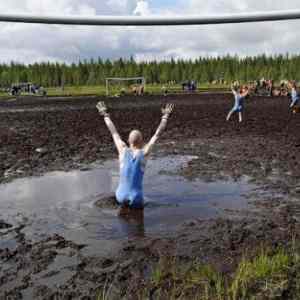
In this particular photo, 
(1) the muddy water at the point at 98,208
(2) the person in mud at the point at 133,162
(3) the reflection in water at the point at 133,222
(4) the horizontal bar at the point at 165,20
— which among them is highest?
(4) the horizontal bar at the point at 165,20

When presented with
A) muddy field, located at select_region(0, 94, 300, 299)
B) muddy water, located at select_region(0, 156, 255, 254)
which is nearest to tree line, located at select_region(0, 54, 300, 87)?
muddy field, located at select_region(0, 94, 300, 299)

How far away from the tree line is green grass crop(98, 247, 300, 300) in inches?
4358

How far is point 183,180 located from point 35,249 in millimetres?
5797

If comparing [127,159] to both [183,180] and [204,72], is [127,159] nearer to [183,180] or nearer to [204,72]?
[183,180]

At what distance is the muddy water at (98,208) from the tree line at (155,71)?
104212mm

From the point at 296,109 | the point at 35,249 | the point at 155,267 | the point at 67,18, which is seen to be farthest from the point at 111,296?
the point at 296,109

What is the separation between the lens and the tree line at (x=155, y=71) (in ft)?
386

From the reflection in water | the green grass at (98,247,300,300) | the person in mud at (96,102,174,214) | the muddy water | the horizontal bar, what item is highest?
the horizontal bar

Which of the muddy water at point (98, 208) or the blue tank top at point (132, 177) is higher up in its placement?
the blue tank top at point (132, 177)

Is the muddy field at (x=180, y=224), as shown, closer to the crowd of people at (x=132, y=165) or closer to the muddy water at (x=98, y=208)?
the muddy water at (x=98, y=208)

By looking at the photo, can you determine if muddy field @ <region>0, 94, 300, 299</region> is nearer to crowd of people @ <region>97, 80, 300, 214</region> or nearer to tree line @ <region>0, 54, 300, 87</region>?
crowd of people @ <region>97, 80, 300, 214</region>

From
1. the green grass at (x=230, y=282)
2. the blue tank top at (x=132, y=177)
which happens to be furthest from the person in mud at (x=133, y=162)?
the green grass at (x=230, y=282)

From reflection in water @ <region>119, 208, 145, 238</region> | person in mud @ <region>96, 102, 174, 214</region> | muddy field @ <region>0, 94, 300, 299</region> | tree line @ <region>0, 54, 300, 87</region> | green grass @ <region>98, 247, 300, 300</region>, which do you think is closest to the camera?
green grass @ <region>98, 247, 300, 300</region>

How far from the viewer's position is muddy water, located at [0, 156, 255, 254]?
8.44 meters
